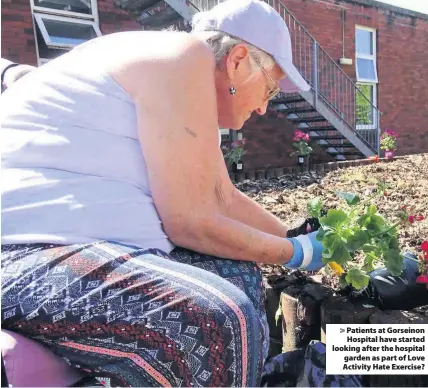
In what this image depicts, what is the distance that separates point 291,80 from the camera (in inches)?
69.2

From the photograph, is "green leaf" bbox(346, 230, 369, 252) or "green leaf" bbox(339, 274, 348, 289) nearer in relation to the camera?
"green leaf" bbox(346, 230, 369, 252)

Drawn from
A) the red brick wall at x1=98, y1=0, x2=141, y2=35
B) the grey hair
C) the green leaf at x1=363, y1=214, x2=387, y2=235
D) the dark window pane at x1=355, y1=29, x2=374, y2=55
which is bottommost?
the green leaf at x1=363, y1=214, x2=387, y2=235

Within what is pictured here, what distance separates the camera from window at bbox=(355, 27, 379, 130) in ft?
37.6

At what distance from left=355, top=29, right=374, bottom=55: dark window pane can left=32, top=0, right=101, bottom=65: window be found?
22.7 feet

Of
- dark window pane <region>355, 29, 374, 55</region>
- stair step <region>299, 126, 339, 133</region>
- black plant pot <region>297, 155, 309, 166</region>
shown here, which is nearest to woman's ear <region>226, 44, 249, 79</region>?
stair step <region>299, 126, 339, 133</region>

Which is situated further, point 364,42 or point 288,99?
point 364,42

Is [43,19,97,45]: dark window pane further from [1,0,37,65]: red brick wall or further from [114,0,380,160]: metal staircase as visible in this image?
[114,0,380,160]: metal staircase

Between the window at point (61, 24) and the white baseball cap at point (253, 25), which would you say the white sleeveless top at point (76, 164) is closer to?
the white baseball cap at point (253, 25)

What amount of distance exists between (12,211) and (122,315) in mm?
409

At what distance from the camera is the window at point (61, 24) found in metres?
7.14

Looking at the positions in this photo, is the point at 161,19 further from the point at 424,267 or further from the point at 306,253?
the point at 424,267

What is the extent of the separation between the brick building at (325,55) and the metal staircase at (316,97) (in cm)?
2

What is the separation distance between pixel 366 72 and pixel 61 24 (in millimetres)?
7648

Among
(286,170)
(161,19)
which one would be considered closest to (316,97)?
(286,170)
